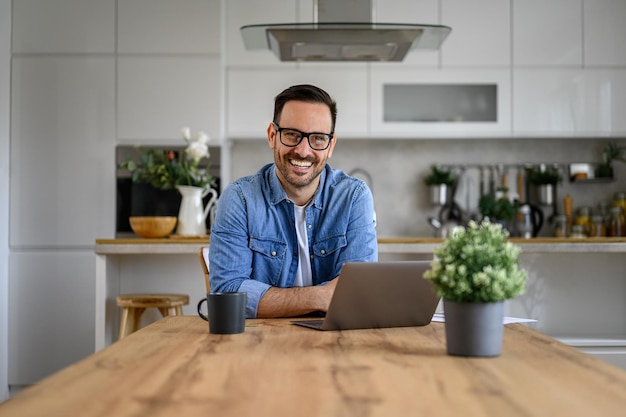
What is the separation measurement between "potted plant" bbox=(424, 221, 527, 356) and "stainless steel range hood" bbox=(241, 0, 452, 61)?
2.35m

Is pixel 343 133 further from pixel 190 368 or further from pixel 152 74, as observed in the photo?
pixel 190 368

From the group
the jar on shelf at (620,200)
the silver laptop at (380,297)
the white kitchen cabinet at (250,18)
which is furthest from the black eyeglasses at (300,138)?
the jar on shelf at (620,200)

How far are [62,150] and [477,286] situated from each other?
412 centimetres

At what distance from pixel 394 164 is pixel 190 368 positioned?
441 centimetres

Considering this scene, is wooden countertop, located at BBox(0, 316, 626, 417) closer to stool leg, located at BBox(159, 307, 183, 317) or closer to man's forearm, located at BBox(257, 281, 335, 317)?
man's forearm, located at BBox(257, 281, 335, 317)

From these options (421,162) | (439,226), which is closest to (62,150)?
(421,162)

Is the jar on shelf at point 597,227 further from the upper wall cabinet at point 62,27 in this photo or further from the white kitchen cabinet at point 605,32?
the upper wall cabinet at point 62,27

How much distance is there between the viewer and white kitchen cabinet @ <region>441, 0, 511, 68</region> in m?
5.12

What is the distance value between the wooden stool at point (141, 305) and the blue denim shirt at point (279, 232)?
5.28 feet

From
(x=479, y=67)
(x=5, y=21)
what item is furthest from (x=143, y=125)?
(x=479, y=67)

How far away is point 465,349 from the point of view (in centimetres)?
134

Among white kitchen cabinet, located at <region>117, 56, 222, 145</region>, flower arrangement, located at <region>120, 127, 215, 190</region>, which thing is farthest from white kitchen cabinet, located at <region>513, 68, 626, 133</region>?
flower arrangement, located at <region>120, 127, 215, 190</region>

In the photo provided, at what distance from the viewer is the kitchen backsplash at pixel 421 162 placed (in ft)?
18.0

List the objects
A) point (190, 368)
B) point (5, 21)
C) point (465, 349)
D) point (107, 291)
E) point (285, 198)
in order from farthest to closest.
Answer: point (5, 21) → point (107, 291) → point (285, 198) → point (465, 349) → point (190, 368)
